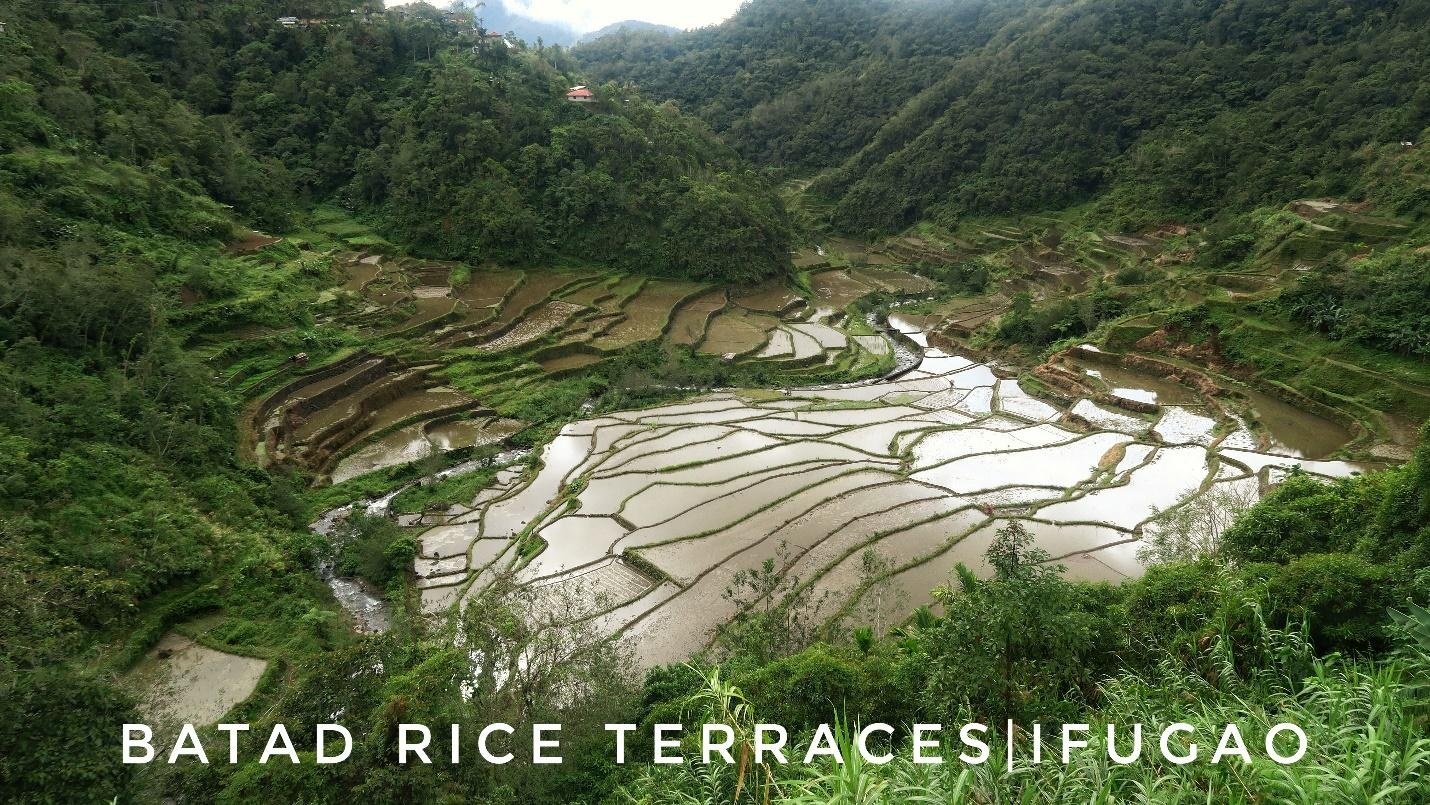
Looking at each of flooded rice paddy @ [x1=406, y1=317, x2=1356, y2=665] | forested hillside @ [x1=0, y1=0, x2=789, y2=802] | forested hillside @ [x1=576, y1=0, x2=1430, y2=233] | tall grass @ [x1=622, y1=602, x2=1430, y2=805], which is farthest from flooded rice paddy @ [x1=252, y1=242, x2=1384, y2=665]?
forested hillside @ [x1=576, y1=0, x2=1430, y2=233]

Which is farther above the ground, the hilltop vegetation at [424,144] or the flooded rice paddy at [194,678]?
the hilltop vegetation at [424,144]

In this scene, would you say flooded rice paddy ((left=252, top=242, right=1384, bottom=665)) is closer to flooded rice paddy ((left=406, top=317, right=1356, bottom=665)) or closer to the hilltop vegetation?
flooded rice paddy ((left=406, top=317, right=1356, bottom=665))

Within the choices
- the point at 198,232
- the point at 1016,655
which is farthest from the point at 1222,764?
the point at 198,232

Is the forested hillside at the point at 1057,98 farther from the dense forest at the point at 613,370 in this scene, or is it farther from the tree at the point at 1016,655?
the tree at the point at 1016,655

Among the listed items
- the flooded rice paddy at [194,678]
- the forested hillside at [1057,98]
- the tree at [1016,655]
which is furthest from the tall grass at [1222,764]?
the forested hillside at [1057,98]

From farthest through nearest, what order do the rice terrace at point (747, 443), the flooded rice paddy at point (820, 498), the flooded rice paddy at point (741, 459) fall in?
the rice terrace at point (747, 443), the flooded rice paddy at point (741, 459), the flooded rice paddy at point (820, 498)

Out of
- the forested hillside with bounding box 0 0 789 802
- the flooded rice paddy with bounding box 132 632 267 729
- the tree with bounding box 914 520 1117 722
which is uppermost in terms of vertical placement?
the forested hillside with bounding box 0 0 789 802
